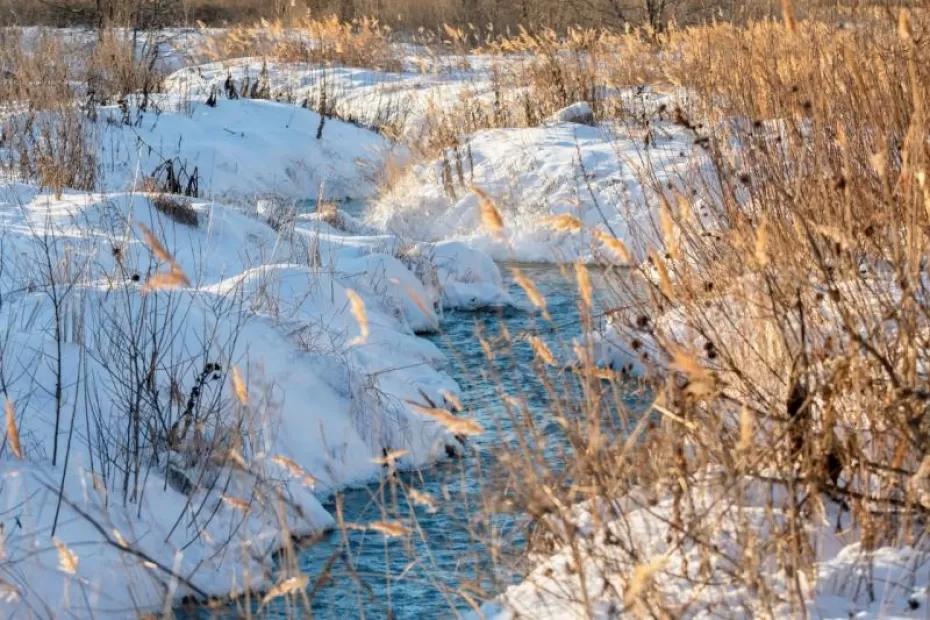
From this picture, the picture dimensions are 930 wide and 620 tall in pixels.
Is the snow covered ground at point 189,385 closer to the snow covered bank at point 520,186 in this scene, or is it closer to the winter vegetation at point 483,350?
the winter vegetation at point 483,350

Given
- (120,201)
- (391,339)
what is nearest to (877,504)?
(391,339)

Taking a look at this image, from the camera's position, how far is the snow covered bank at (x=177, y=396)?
3.94 meters

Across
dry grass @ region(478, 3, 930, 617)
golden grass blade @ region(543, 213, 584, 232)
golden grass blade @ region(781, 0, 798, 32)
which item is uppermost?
golden grass blade @ region(781, 0, 798, 32)

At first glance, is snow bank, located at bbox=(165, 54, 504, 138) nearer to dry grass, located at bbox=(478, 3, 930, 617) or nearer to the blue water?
the blue water

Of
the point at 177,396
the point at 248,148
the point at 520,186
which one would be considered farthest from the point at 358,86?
the point at 177,396

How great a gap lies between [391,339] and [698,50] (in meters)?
4.40

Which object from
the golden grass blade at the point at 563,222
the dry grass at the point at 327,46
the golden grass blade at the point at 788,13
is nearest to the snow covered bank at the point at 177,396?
the golden grass blade at the point at 563,222

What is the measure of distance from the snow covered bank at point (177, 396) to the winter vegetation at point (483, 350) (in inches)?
0.9

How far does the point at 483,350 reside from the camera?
5.67 m

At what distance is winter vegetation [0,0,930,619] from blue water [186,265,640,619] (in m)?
0.03

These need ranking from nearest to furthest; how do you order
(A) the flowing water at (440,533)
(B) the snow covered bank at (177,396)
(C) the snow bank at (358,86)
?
1. (A) the flowing water at (440,533)
2. (B) the snow covered bank at (177,396)
3. (C) the snow bank at (358,86)

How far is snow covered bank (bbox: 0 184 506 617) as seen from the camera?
394 centimetres

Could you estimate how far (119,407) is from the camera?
4691mm

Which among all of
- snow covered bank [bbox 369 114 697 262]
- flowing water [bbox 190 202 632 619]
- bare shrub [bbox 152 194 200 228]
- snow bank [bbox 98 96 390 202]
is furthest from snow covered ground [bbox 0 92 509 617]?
snow bank [bbox 98 96 390 202]
